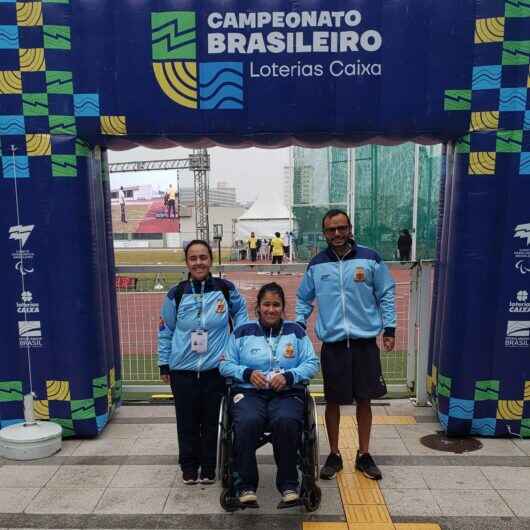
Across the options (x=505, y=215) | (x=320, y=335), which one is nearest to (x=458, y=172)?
(x=505, y=215)

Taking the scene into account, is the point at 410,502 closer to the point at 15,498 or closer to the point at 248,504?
the point at 248,504

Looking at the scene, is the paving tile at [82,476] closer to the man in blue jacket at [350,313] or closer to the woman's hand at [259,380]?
the woman's hand at [259,380]

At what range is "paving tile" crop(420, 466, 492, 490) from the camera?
3.04m

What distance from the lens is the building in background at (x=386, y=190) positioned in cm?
1575

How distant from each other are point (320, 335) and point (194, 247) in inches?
37.3

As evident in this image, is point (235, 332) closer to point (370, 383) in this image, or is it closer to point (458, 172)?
point (370, 383)

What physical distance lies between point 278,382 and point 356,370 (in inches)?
25.0

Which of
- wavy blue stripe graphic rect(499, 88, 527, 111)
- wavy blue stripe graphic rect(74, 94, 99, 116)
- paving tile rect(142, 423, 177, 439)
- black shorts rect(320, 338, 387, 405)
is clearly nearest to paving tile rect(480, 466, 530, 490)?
black shorts rect(320, 338, 387, 405)

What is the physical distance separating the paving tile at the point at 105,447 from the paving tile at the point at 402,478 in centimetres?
179

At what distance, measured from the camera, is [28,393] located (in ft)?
12.1

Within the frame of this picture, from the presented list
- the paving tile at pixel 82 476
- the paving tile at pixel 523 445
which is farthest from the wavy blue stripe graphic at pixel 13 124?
the paving tile at pixel 523 445

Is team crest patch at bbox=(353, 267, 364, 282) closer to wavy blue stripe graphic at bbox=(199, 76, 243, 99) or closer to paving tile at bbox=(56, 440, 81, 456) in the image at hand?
wavy blue stripe graphic at bbox=(199, 76, 243, 99)

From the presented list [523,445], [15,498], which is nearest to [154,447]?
[15,498]

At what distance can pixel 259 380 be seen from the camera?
8.89 feet
